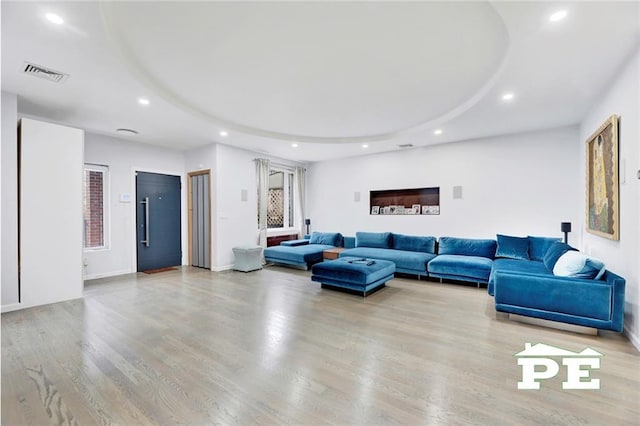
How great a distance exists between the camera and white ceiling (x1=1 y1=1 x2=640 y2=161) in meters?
2.22

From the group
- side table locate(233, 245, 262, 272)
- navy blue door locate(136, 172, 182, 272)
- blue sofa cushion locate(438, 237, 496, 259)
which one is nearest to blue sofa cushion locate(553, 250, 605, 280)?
blue sofa cushion locate(438, 237, 496, 259)

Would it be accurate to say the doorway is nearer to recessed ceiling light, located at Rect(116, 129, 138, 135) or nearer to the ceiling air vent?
recessed ceiling light, located at Rect(116, 129, 138, 135)

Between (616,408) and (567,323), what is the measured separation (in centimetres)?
134

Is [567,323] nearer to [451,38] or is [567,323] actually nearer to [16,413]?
[451,38]

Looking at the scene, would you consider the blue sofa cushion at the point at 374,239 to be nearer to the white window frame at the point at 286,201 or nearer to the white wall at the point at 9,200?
the white window frame at the point at 286,201

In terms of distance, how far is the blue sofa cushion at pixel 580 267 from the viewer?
9.73 feet

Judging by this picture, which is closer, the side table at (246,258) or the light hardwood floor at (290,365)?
the light hardwood floor at (290,365)

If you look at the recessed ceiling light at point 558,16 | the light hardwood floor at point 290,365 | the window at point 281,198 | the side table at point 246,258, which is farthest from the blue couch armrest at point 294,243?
the recessed ceiling light at point 558,16

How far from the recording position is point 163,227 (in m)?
6.42

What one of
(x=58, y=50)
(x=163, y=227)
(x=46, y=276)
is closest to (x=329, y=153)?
(x=163, y=227)

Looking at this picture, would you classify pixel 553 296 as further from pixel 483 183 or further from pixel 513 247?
pixel 483 183

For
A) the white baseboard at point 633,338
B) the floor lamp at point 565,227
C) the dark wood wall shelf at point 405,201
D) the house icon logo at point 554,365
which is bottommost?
the house icon logo at point 554,365

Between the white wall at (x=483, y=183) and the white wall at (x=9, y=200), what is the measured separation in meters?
6.16

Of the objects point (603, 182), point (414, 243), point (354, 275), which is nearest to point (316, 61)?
point (354, 275)
